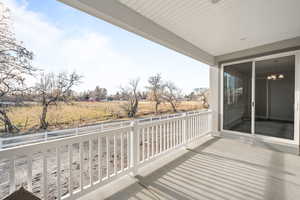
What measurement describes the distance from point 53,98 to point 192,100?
16.5 ft

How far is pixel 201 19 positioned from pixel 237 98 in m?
3.15

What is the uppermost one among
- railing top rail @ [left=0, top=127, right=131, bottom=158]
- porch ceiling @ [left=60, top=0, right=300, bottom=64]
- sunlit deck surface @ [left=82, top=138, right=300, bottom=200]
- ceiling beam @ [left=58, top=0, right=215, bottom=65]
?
porch ceiling @ [left=60, top=0, right=300, bottom=64]

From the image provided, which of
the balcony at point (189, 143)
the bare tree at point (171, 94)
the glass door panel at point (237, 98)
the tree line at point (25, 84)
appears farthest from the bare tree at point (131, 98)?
the glass door panel at point (237, 98)

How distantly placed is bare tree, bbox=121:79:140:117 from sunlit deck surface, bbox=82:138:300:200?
242 centimetres

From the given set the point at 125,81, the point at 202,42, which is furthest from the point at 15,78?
the point at 202,42

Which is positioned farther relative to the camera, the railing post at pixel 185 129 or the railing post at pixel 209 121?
the railing post at pixel 209 121

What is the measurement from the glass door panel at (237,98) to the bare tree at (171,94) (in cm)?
208

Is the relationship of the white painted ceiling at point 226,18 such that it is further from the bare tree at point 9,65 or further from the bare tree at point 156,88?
the bare tree at point 156,88

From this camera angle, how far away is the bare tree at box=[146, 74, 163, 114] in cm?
553

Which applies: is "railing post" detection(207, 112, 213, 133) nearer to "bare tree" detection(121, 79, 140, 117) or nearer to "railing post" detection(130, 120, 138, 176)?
"bare tree" detection(121, 79, 140, 117)

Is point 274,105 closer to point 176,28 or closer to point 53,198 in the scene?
point 176,28

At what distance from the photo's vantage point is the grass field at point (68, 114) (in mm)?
2627

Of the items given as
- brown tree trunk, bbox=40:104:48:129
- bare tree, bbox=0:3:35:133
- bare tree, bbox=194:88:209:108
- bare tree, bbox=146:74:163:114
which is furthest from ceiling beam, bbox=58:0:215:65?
bare tree, bbox=194:88:209:108

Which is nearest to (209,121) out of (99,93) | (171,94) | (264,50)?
(171,94)
